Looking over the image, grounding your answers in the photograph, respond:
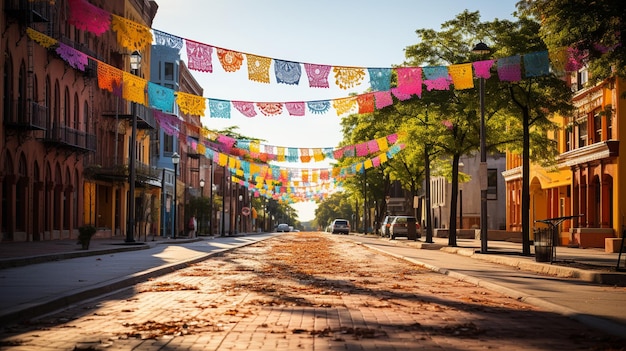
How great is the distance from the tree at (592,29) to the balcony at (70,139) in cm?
2655

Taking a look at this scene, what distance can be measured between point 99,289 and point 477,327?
6.95m

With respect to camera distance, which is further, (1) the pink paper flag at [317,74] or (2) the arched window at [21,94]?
(2) the arched window at [21,94]

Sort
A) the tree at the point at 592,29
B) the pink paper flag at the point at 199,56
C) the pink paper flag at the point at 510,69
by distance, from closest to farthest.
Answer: the tree at the point at 592,29
the pink paper flag at the point at 199,56
the pink paper flag at the point at 510,69

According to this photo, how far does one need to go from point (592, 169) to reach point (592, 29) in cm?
2342

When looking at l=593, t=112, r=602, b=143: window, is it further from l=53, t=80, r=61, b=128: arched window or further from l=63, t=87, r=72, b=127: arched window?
l=63, t=87, r=72, b=127: arched window

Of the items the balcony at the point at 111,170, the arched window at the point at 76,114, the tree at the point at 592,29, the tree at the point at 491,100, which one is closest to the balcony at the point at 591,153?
the tree at the point at 491,100

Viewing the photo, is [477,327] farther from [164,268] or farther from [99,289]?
[164,268]

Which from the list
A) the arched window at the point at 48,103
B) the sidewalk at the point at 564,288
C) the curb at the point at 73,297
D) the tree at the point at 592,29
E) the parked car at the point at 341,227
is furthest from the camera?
the parked car at the point at 341,227

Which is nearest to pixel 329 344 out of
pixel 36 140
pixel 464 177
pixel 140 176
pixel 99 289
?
pixel 99 289

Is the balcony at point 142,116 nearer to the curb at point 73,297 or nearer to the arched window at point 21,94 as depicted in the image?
the arched window at point 21,94

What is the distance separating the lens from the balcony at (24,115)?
35.2 meters

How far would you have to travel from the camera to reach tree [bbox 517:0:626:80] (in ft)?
62.4

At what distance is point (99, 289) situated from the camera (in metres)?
14.5

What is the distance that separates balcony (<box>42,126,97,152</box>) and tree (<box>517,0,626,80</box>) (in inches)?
1045
